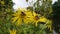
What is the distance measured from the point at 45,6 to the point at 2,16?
45cm

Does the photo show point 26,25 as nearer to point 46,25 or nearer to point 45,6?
point 46,25

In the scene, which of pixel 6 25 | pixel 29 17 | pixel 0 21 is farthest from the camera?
pixel 0 21

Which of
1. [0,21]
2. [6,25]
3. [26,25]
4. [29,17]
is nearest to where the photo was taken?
[29,17]

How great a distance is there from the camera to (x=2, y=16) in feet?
8.14

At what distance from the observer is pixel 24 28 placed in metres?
2.02

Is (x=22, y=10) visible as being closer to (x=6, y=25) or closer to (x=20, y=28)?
(x=20, y=28)

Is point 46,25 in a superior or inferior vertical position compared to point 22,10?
inferior

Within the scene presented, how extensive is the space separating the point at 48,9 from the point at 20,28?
0.60 meters

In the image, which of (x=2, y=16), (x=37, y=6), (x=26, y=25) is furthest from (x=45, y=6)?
(x=26, y=25)

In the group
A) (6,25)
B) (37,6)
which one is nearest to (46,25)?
(6,25)

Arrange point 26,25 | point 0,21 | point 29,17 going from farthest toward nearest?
point 0,21 < point 26,25 < point 29,17

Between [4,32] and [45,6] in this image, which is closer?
[4,32]

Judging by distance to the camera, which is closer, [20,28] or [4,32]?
[20,28]

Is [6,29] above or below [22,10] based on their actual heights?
below
